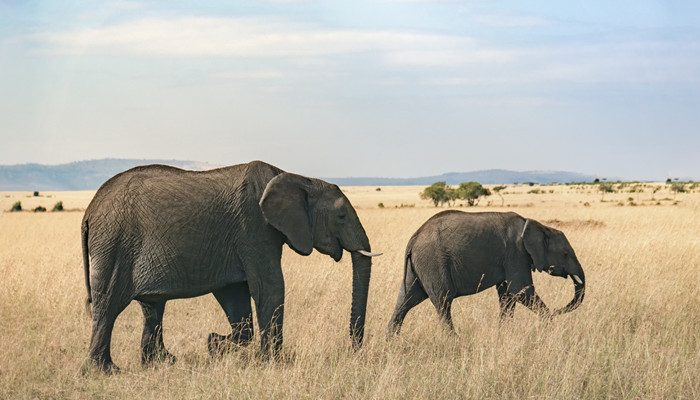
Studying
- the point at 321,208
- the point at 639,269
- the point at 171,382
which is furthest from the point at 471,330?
the point at 639,269

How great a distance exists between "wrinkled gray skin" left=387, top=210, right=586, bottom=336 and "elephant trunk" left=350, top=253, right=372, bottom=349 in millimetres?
1372

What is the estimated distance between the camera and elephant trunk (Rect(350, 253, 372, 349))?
8.05 m

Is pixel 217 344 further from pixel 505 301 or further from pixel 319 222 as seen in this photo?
pixel 505 301

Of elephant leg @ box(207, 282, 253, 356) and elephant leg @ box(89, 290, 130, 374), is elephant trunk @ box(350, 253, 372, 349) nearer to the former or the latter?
elephant leg @ box(207, 282, 253, 356)

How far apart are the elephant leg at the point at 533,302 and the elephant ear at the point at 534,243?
1.17ft

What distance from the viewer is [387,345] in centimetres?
853

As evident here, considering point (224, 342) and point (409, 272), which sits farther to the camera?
point (409, 272)

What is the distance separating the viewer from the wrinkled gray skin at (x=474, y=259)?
9430mm

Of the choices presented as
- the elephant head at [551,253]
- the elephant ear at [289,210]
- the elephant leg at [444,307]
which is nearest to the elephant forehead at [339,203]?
the elephant ear at [289,210]

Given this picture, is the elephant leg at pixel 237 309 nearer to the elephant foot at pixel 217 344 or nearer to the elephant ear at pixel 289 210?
the elephant foot at pixel 217 344

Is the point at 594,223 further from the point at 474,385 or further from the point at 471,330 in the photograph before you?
the point at 474,385

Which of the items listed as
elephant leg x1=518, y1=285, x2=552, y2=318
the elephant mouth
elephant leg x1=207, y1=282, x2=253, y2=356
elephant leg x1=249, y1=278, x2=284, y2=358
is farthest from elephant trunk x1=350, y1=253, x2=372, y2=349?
elephant leg x1=518, y1=285, x2=552, y2=318

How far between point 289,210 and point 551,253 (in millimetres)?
4181

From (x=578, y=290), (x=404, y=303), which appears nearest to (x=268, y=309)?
(x=404, y=303)
